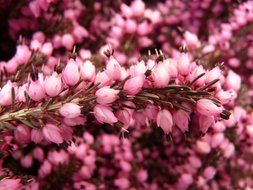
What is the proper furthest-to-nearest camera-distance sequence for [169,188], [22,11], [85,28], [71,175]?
[85,28], [169,188], [22,11], [71,175]

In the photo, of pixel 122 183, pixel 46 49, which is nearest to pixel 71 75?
pixel 46 49

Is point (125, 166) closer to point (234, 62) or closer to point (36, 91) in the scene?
point (234, 62)

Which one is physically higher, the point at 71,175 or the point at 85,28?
the point at 85,28

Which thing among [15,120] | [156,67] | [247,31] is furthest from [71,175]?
[247,31]

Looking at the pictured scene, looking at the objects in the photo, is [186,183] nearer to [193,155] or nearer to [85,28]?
[193,155]

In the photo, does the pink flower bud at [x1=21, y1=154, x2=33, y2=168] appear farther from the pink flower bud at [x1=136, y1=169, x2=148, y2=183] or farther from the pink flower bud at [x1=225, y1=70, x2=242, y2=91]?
the pink flower bud at [x1=225, y1=70, x2=242, y2=91]

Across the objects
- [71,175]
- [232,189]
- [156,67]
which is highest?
[156,67]

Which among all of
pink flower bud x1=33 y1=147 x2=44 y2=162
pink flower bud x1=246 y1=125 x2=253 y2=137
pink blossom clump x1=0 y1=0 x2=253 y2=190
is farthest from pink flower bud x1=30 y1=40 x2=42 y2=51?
pink flower bud x1=246 y1=125 x2=253 y2=137
